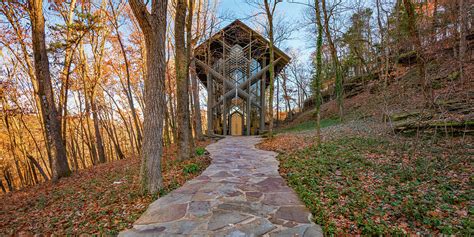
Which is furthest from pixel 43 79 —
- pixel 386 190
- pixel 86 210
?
pixel 386 190

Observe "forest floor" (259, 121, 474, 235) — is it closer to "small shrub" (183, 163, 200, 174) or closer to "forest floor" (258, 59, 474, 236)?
"forest floor" (258, 59, 474, 236)

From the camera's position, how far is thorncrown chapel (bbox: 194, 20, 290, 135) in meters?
15.3

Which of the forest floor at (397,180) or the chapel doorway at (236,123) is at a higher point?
the chapel doorway at (236,123)

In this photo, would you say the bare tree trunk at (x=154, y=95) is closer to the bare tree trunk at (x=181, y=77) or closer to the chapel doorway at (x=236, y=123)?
the bare tree trunk at (x=181, y=77)

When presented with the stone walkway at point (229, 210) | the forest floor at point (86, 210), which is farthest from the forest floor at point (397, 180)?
the forest floor at point (86, 210)

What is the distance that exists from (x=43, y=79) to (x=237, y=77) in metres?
11.5

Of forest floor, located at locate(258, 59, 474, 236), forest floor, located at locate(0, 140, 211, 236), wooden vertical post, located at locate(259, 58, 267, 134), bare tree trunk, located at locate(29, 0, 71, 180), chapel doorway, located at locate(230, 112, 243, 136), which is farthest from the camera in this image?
chapel doorway, located at locate(230, 112, 243, 136)

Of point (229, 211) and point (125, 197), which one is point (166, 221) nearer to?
point (229, 211)

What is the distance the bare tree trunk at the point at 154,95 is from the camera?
12.4 feet

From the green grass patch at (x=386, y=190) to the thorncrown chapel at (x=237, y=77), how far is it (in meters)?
10.3

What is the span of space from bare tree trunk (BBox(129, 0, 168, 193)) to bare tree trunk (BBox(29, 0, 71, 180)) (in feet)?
16.4

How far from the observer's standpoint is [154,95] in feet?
12.6

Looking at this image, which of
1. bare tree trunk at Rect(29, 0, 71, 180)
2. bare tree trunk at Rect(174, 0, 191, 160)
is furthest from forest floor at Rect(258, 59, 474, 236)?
bare tree trunk at Rect(29, 0, 71, 180)

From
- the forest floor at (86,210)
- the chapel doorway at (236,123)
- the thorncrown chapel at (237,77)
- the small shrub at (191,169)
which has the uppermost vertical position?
the thorncrown chapel at (237,77)
